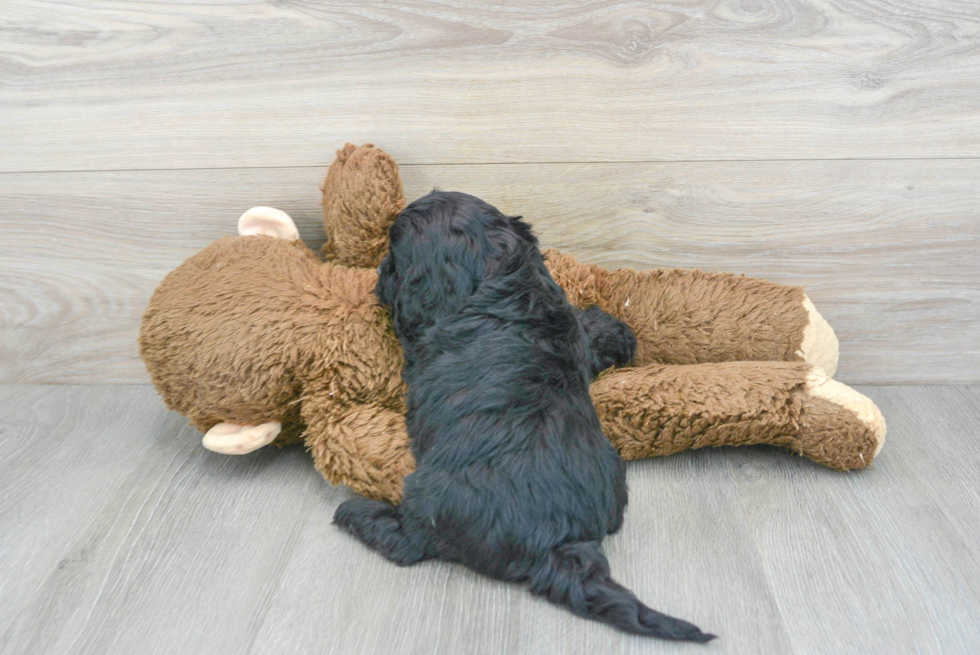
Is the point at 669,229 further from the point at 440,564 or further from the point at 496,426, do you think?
the point at 440,564

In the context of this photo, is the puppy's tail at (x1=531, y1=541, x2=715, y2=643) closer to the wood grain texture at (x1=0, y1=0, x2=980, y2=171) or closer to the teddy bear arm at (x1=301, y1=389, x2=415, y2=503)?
→ the teddy bear arm at (x1=301, y1=389, x2=415, y2=503)

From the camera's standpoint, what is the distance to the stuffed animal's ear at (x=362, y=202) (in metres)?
1.20

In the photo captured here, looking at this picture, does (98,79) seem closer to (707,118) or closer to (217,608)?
(217,608)

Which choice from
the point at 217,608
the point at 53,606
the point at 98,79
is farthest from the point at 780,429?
the point at 98,79

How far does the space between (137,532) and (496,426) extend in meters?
0.58

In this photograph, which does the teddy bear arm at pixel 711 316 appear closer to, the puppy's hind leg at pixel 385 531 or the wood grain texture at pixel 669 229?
the wood grain texture at pixel 669 229

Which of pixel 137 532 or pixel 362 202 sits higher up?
pixel 362 202

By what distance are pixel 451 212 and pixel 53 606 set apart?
0.74 metres

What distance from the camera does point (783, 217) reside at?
1338mm

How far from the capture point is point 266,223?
4.23ft

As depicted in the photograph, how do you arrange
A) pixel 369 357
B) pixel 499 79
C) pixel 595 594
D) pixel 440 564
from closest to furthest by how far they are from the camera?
pixel 595 594 → pixel 440 564 → pixel 369 357 → pixel 499 79

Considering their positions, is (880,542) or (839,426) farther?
(839,426)

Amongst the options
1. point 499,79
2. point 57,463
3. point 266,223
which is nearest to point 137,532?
point 57,463

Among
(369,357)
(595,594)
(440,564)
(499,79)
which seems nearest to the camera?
(595,594)
